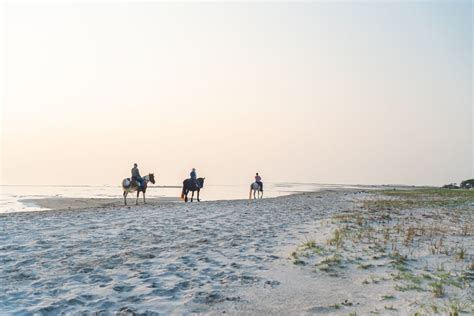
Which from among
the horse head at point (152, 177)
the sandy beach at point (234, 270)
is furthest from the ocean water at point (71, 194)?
the sandy beach at point (234, 270)

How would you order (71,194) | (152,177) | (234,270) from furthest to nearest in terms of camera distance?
(71,194), (152,177), (234,270)

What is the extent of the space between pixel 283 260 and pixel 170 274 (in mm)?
2786

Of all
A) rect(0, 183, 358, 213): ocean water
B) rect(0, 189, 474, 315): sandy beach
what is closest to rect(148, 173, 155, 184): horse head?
rect(0, 183, 358, 213): ocean water

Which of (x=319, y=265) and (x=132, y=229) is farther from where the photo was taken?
(x=132, y=229)

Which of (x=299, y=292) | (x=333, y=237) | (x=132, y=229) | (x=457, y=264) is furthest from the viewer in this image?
(x=132, y=229)

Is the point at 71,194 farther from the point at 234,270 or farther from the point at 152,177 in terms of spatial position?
the point at 234,270

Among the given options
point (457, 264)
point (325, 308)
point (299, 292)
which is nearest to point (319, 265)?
point (299, 292)

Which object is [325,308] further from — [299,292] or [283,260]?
[283,260]

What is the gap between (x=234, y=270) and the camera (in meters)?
8.40

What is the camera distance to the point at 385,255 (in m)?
9.61

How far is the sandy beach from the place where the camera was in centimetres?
644

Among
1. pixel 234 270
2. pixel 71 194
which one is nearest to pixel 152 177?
pixel 234 270

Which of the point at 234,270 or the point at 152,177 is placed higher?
the point at 152,177

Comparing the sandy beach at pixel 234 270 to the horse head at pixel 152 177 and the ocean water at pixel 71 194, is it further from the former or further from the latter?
the ocean water at pixel 71 194
